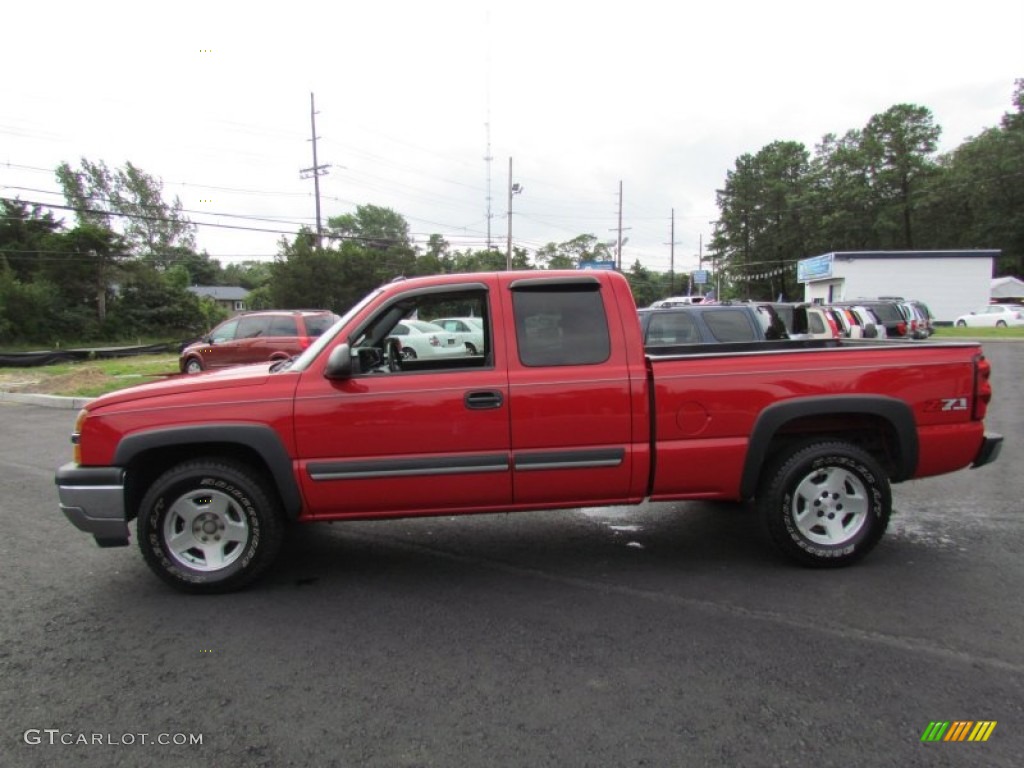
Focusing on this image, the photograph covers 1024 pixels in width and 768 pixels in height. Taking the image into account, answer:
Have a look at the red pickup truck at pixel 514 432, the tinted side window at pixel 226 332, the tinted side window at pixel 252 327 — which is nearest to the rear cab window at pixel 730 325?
the red pickup truck at pixel 514 432

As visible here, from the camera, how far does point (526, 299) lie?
410 cm

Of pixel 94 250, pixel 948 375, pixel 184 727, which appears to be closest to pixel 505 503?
pixel 184 727

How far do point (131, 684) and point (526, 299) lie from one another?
2.84 metres

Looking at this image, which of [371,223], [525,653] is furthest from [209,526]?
[371,223]

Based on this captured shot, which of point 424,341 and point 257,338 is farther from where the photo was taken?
point 257,338

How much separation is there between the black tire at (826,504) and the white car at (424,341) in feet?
7.47

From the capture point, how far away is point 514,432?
389 cm

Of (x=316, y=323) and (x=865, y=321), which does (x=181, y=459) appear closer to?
(x=316, y=323)

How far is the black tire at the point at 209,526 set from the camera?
387 centimetres

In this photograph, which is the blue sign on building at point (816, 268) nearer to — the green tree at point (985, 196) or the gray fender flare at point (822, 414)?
the green tree at point (985, 196)

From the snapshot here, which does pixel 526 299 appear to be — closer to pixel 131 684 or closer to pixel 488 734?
pixel 488 734

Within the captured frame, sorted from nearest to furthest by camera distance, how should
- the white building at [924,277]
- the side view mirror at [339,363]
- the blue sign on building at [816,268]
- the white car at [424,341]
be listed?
1. the side view mirror at [339,363]
2. the white car at [424,341]
3. the white building at [924,277]
4. the blue sign on building at [816,268]

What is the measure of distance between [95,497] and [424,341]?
2573 mm

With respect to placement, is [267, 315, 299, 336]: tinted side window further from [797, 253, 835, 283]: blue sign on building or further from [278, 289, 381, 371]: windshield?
[797, 253, 835, 283]: blue sign on building
